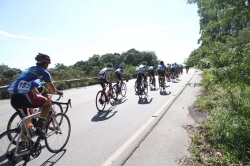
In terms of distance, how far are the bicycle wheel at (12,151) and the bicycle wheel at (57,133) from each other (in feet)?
1.94

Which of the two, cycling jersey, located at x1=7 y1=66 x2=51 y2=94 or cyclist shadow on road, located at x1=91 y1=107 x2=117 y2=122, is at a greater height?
cycling jersey, located at x1=7 y1=66 x2=51 y2=94

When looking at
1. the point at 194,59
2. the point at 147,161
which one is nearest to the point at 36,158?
the point at 147,161

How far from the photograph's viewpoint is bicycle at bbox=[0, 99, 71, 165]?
343 cm

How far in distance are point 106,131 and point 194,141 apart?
243 centimetres

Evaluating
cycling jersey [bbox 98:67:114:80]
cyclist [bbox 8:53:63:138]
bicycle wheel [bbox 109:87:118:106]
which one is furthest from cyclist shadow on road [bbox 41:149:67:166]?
bicycle wheel [bbox 109:87:118:106]

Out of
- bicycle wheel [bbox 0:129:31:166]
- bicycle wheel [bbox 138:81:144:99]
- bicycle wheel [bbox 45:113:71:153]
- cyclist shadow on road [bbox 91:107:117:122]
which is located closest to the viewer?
bicycle wheel [bbox 0:129:31:166]

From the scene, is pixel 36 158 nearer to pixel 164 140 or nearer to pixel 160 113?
pixel 164 140

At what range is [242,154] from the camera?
3535mm

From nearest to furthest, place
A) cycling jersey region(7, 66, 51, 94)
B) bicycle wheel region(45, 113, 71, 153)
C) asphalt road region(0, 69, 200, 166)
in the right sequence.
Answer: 1. cycling jersey region(7, 66, 51, 94)
2. asphalt road region(0, 69, 200, 166)
3. bicycle wheel region(45, 113, 71, 153)

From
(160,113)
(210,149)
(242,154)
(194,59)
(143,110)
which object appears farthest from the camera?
(143,110)

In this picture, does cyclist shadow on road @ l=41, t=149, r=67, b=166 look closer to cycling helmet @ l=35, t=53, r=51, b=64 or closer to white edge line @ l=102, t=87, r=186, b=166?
white edge line @ l=102, t=87, r=186, b=166

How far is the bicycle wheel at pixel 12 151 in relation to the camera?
3367 mm

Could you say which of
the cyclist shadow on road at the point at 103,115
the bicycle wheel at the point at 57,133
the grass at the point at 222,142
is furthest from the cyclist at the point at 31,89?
the grass at the point at 222,142

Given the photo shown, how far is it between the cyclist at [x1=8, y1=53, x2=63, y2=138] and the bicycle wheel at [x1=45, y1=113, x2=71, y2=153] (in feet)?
1.29
